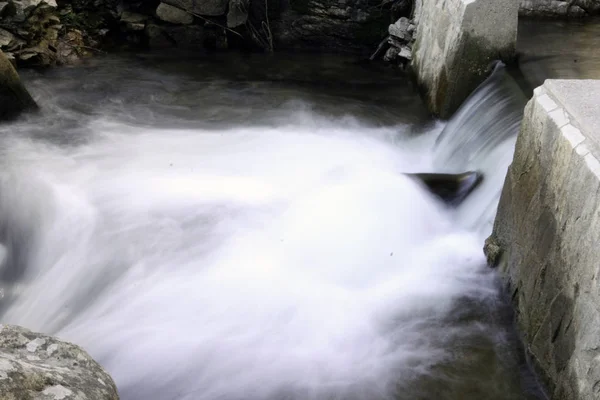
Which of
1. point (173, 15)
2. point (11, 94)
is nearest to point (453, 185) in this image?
point (11, 94)

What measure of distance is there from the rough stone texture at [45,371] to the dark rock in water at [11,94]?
14.7ft

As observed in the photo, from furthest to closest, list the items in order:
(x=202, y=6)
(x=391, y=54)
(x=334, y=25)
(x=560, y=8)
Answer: (x=334, y=25) → (x=202, y=6) → (x=391, y=54) → (x=560, y=8)

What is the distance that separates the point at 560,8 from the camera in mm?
7754

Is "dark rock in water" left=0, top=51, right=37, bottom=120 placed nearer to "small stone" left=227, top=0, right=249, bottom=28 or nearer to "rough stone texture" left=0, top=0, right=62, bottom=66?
"rough stone texture" left=0, top=0, right=62, bottom=66

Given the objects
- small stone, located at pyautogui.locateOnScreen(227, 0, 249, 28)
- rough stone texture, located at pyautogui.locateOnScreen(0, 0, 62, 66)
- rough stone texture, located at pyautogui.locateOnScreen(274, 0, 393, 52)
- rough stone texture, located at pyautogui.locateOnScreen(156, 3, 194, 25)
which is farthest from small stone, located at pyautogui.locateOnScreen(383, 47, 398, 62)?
rough stone texture, located at pyautogui.locateOnScreen(0, 0, 62, 66)

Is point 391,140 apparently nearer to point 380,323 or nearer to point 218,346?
point 380,323

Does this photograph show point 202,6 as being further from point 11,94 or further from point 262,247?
point 262,247

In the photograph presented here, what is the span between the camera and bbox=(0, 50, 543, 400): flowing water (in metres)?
3.71

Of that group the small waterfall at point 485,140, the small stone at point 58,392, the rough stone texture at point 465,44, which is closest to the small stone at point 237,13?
the rough stone texture at point 465,44

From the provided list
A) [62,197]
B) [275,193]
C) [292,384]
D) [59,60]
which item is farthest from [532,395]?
[59,60]

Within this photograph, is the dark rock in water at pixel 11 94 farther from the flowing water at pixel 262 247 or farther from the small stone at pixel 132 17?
the small stone at pixel 132 17

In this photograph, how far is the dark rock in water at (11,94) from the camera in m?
6.35

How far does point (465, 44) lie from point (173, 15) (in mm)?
4483

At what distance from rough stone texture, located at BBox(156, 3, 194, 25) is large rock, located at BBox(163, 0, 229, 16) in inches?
2.5
